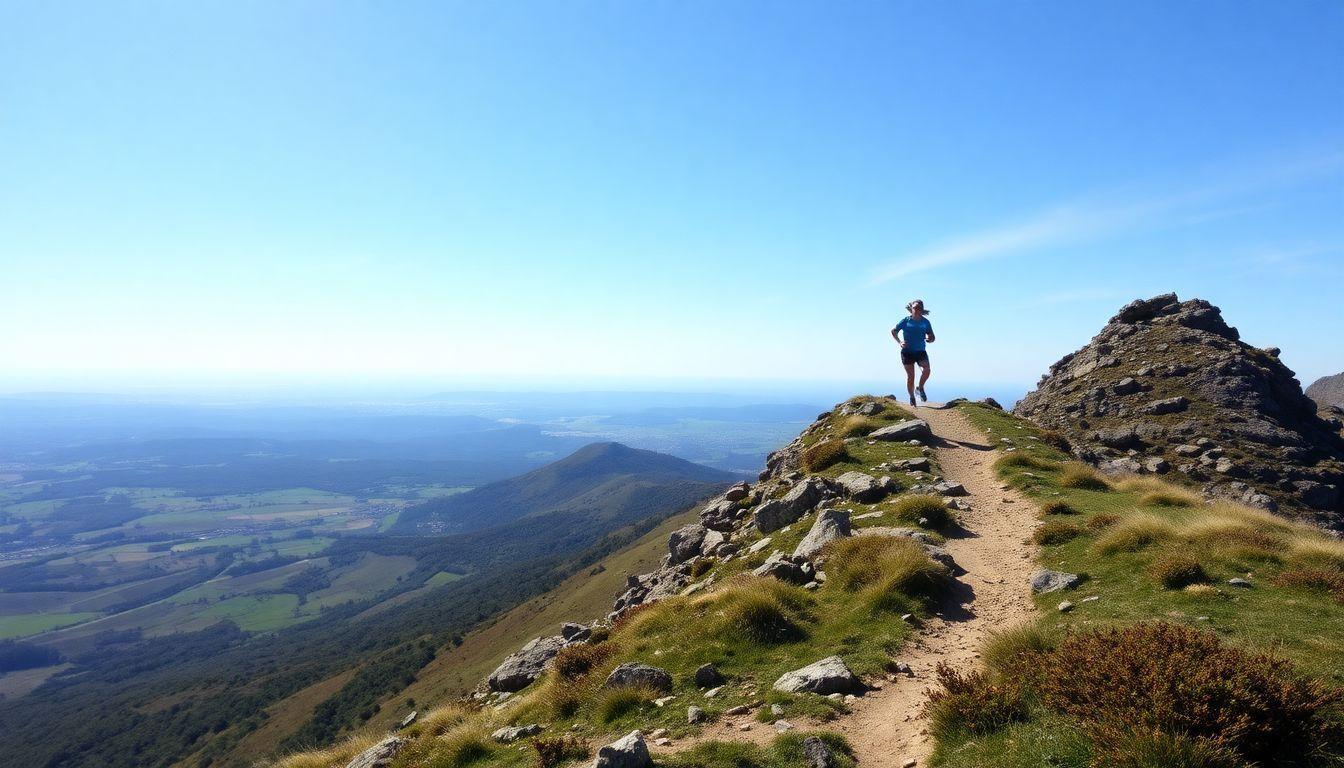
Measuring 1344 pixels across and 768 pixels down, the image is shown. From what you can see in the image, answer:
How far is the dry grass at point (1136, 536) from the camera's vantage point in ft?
38.4

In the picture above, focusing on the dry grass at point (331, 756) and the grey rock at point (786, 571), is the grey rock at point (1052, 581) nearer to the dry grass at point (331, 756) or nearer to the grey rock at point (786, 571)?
the grey rock at point (786, 571)

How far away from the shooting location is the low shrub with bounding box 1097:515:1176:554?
11.7m

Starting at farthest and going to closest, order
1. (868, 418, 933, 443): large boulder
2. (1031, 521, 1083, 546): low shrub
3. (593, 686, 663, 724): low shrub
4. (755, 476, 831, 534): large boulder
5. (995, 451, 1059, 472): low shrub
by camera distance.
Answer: (868, 418, 933, 443): large boulder
(995, 451, 1059, 472): low shrub
(755, 476, 831, 534): large boulder
(1031, 521, 1083, 546): low shrub
(593, 686, 663, 724): low shrub

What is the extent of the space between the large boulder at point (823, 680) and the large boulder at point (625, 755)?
2880mm

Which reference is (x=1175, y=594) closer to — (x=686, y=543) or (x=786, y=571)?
(x=786, y=571)

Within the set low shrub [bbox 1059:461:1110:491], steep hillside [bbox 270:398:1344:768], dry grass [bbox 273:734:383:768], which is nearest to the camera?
steep hillside [bbox 270:398:1344:768]

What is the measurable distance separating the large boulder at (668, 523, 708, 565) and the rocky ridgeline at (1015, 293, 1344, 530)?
1922 centimetres

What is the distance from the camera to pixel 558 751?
8.48 metres

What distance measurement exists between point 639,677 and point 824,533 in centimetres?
715

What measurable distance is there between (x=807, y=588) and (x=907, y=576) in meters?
2.40

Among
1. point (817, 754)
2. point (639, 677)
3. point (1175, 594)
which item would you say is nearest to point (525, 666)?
point (639, 677)

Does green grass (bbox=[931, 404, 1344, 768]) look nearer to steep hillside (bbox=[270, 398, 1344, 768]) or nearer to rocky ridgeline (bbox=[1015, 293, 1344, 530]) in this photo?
steep hillside (bbox=[270, 398, 1344, 768])

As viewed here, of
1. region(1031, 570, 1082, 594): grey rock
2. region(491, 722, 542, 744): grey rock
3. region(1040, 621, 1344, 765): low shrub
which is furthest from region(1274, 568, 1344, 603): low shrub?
region(491, 722, 542, 744): grey rock

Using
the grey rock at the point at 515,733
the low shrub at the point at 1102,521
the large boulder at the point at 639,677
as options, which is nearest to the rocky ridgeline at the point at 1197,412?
the low shrub at the point at 1102,521
